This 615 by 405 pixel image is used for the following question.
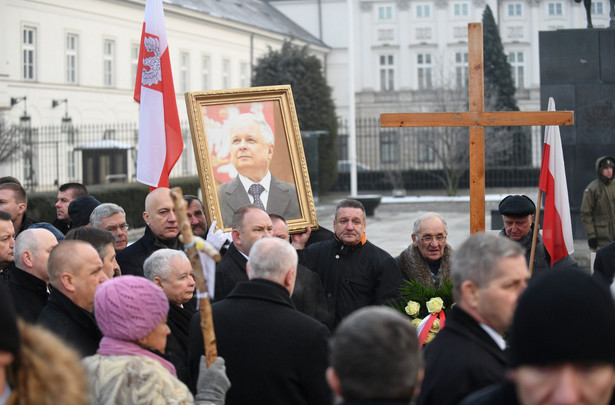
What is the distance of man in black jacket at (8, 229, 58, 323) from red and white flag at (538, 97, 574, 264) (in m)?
3.64

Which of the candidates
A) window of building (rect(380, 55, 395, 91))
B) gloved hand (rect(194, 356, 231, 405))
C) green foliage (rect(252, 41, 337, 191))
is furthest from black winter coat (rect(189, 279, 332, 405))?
window of building (rect(380, 55, 395, 91))

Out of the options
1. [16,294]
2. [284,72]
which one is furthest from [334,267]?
[284,72]

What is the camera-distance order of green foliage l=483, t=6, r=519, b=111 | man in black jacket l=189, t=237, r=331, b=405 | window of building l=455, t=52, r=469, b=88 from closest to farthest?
man in black jacket l=189, t=237, r=331, b=405 < green foliage l=483, t=6, r=519, b=111 < window of building l=455, t=52, r=469, b=88

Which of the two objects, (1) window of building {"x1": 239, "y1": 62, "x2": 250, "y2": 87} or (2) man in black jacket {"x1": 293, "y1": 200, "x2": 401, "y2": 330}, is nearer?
(2) man in black jacket {"x1": 293, "y1": 200, "x2": 401, "y2": 330}

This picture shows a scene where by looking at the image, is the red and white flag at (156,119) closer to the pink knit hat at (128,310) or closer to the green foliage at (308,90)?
the pink knit hat at (128,310)

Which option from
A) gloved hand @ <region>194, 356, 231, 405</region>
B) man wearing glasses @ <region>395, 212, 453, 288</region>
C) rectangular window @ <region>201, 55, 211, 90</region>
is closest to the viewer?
gloved hand @ <region>194, 356, 231, 405</region>

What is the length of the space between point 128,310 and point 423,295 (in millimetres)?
2468

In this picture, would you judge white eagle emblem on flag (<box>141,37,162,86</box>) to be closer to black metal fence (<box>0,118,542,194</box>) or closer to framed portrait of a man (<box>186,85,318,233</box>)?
framed portrait of a man (<box>186,85,318,233</box>)

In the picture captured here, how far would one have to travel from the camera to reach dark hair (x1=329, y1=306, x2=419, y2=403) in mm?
2465

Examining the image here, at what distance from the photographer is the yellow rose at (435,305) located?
549 centimetres

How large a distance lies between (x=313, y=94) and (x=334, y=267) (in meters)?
29.1

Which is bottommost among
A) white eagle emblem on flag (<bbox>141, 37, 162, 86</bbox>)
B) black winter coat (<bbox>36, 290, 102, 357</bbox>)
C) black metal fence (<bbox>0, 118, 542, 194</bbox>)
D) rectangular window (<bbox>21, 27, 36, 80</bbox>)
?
black winter coat (<bbox>36, 290, 102, 357</bbox>)

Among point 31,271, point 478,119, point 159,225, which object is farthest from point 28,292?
point 478,119

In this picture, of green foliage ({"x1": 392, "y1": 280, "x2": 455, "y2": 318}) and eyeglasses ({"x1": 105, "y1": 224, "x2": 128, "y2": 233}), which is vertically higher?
eyeglasses ({"x1": 105, "y1": 224, "x2": 128, "y2": 233})
